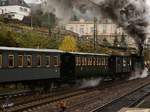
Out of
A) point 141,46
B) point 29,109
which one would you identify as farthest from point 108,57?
point 29,109

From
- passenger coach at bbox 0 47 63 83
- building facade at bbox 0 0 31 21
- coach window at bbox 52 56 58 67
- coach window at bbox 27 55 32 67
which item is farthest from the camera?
building facade at bbox 0 0 31 21

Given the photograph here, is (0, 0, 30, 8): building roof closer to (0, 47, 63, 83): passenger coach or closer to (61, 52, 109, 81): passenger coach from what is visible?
(61, 52, 109, 81): passenger coach

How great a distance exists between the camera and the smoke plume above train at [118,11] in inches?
985

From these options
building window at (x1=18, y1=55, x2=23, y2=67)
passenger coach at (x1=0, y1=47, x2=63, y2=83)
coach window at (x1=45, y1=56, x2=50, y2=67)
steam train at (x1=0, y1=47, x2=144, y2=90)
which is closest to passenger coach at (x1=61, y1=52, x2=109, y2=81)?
steam train at (x1=0, y1=47, x2=144, y2=90)

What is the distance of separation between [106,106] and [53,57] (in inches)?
379

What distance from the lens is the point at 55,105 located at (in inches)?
891

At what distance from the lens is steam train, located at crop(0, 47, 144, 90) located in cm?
2511

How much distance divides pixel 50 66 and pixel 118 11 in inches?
322

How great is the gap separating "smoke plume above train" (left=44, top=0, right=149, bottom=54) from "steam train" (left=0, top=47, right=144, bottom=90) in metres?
3.22

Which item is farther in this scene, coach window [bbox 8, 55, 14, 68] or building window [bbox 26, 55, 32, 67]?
building window [bbox 26, 55, 32, 67]

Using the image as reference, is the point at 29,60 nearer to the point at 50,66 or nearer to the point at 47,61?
the point at 47,61

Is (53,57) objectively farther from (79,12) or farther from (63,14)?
(63,14)

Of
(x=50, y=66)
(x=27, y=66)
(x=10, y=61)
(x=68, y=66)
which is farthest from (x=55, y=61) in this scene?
(x=10, y=61)

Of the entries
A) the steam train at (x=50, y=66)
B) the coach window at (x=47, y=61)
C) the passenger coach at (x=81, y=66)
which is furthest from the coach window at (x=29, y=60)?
the passenger coach at (x=81, y=66)
